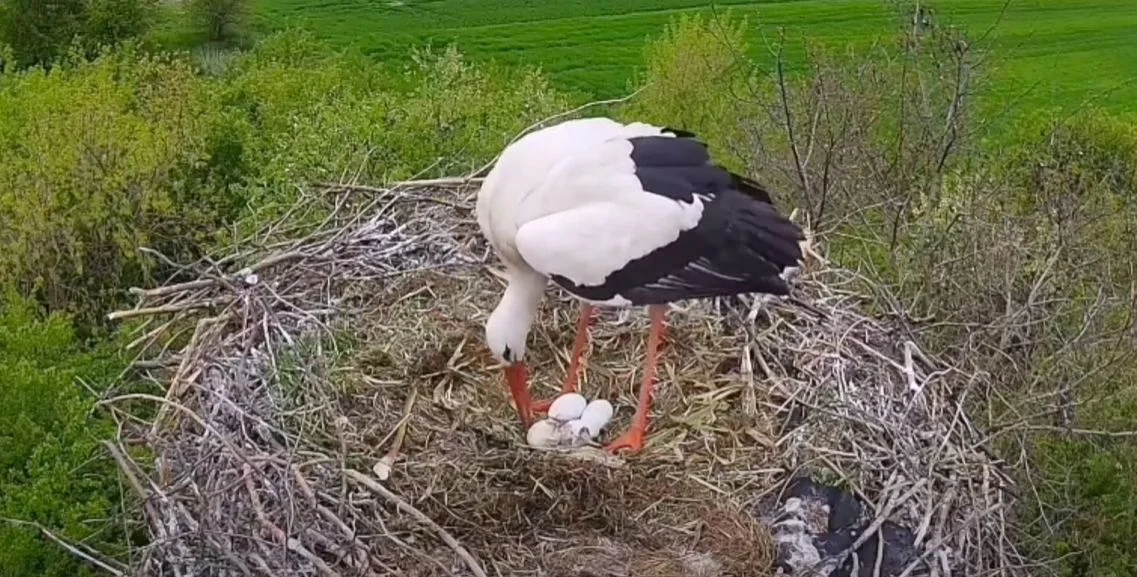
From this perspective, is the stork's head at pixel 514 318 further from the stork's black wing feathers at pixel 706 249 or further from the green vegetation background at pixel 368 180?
the green vegetation background at pixel 368 180

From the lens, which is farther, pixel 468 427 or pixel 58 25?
pixel 58 25

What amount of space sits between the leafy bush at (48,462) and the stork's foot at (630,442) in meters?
2.03

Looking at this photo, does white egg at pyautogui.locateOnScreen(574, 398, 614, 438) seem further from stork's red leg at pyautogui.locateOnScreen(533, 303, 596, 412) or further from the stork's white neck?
the stork's white neck

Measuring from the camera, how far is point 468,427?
5445 millimetres

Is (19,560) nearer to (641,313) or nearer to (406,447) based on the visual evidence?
(406,447)

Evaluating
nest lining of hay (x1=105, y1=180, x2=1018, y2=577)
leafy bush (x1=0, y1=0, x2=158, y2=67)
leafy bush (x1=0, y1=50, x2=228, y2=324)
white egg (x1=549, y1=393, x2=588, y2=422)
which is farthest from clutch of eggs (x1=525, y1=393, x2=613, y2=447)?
leafy bush (x1=0, y1=0, x2=158, y2=67)

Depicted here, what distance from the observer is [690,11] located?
31547 millimetres

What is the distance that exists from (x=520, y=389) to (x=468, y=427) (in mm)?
316

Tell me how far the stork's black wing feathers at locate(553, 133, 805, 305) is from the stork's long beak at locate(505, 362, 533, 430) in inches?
20.7

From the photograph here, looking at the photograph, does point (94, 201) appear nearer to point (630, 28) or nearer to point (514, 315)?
point (514, 315)

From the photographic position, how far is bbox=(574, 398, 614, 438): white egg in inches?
209

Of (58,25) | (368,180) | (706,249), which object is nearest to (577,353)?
(706,249)

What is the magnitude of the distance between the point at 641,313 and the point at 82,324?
220 inches

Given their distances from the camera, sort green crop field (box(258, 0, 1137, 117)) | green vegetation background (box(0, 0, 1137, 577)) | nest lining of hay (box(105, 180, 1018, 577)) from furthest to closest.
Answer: green crop field (box(258, 0, 1137, 117)) → green vegetation background (box(0, 0, 1137, 577)) → nest lining of hay (box(105, 180, 1018, 577))
